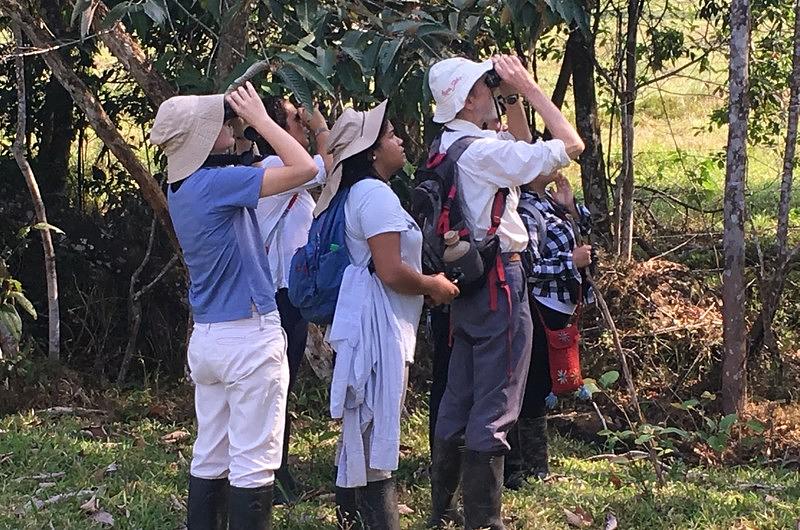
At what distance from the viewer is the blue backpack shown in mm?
3969

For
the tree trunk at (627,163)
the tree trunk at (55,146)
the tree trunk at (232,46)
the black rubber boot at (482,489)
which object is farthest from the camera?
the tree trunk at (55,146)

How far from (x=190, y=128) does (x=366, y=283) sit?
83 cm

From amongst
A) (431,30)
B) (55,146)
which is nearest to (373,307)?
(431,30)

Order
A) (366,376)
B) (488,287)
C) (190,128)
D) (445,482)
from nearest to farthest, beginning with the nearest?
(190,128) → (366,376) → (488,287) → (445,482)

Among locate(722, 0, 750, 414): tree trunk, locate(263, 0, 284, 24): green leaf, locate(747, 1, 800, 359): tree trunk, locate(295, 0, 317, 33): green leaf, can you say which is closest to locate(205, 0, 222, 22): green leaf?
locate(263, 0, 284, 24): green leaf

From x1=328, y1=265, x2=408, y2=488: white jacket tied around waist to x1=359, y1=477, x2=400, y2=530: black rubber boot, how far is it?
0.27 ft

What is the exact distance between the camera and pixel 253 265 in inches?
147

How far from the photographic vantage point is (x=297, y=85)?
4.24 metres

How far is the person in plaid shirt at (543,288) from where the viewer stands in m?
4.93

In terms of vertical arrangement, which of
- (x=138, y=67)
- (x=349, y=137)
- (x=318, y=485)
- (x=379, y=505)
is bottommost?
(x=318, y=485)

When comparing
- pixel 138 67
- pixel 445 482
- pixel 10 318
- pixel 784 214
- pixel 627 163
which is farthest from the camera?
pixel 627 163

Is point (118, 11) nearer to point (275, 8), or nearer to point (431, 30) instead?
point (275, 8)

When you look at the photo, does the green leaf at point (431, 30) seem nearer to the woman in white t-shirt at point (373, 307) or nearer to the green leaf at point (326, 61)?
the green leaf at point (326, 61)

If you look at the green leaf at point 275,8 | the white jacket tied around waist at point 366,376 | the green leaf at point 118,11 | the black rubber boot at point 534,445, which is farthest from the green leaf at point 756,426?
the green leaf at point 118,11
